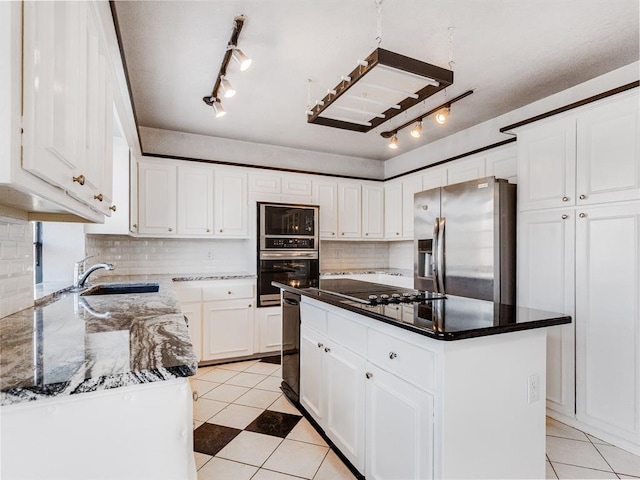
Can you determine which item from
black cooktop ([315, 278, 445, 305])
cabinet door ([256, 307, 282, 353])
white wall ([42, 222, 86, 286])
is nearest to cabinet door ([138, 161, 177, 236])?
white wall ([42, 222, 86, 286])

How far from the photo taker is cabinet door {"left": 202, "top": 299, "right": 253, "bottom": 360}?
372 cm

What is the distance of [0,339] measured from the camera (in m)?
1.20

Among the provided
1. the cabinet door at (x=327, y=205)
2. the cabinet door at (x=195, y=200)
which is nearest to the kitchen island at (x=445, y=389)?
the cabinet door at (x=195, y=200)

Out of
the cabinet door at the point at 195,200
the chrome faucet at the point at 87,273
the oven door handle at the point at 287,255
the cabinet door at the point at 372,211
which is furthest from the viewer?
the cabinet door at the point at 372,211

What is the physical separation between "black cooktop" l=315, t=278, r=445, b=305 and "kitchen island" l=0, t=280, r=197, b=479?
43.6 inches

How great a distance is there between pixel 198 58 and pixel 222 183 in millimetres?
1722

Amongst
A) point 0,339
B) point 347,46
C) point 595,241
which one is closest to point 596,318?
point 595,241

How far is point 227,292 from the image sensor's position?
12.5ft

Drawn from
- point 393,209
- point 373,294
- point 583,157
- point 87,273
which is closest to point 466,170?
point 393,209

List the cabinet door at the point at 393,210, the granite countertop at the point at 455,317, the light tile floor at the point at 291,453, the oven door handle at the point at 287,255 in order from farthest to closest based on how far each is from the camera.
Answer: the cabinet door at the point at 393,210 < the oven door handle at the point at 287,255 < the light tile floor at the point at 291,453 < the granite countertop at the point at 455,317

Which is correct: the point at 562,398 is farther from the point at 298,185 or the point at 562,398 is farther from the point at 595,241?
the point at 298,185

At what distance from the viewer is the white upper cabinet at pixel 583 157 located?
2.23m

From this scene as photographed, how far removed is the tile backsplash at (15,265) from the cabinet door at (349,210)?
3.36 m

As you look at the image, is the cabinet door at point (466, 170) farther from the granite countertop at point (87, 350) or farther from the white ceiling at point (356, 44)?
the granite countertop at point (87, 350)
